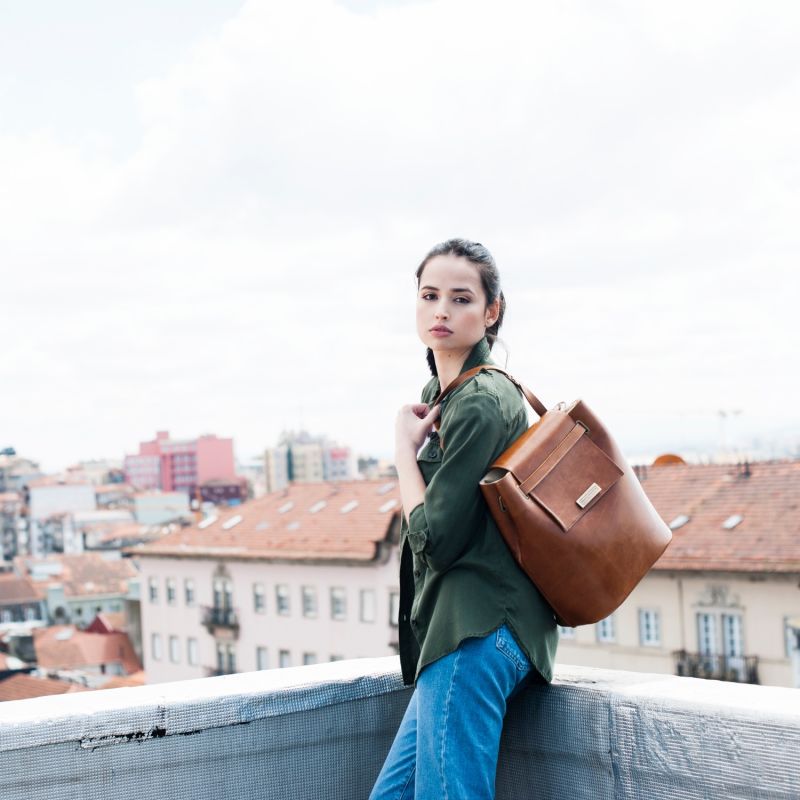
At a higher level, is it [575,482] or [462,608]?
[575,482]

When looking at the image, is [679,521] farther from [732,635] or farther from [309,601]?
[309,601]

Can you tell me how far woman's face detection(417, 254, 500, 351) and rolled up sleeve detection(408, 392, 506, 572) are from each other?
0.24 metres

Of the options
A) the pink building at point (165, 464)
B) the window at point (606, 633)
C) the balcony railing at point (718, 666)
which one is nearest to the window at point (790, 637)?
the balcony railing at point (718, 666)

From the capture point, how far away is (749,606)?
27.9m

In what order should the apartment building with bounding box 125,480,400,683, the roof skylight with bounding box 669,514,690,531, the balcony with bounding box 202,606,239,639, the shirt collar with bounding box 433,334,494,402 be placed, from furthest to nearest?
the balcony with bounding box 202,606,239,639 → the apartment building with bounding box 125,480,400,683 → the roof skylight with bounding box 669,514,690,531 → the shirt collar with bounding box 433,334,494,402

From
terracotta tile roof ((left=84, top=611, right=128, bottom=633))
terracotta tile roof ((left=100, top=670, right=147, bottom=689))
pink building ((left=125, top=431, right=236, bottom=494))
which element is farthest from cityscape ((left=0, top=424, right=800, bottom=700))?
pink building ((left=125, top=431, right=236, bottom=494))

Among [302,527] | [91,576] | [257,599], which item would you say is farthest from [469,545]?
[91,576]

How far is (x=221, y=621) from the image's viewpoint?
141 feet

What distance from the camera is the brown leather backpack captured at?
84.8 inches

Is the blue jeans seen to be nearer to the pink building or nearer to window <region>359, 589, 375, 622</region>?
window <region>359, 589, 375, 622</region>

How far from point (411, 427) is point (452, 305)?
259 millimetres

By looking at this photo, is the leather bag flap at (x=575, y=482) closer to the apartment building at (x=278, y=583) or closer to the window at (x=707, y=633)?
the window at (x=707, y=633)

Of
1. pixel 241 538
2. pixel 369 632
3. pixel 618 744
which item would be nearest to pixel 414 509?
pixel 618 744

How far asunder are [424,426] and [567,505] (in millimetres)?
327
